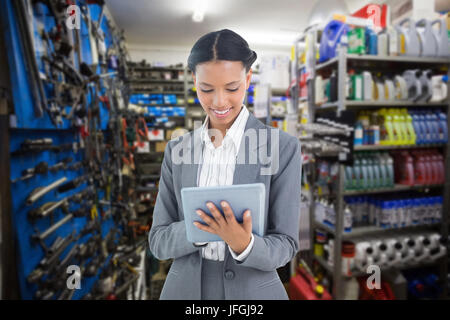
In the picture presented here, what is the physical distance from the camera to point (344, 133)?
1.39m

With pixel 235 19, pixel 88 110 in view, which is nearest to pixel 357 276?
pixel 235 19

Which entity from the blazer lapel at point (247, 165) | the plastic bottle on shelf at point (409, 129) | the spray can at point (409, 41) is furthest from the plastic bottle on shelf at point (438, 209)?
the blazer lapel at point (247, 165)

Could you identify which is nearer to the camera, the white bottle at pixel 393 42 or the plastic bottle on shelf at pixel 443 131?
the white bottle at pixel 393 42

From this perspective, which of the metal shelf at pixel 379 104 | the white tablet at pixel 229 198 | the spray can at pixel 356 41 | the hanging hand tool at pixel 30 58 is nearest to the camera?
the white tablet at pixel 229 198

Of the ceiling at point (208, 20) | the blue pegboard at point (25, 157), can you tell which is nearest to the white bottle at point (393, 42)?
the ceiling at point (208, 20)

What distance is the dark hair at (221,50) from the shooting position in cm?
52

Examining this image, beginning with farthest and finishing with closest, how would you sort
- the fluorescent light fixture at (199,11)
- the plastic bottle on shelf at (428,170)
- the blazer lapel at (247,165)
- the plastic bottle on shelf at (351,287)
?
the plastic bottle on shelf at (428,170) → the plastic bottle on shelf at (351,287) → the fluorescent light fixture at (199,11) → the blazer lapel at (247,165)

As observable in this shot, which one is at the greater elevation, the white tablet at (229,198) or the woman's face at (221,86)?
the woman's face at (221,86)

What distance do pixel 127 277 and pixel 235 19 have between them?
5.69 feet

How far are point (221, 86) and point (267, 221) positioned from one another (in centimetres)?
34

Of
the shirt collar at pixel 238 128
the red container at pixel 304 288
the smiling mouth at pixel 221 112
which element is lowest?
the red container at pixel 304 288

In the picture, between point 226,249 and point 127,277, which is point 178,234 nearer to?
point 226,249

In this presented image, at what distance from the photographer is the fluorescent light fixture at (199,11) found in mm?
752

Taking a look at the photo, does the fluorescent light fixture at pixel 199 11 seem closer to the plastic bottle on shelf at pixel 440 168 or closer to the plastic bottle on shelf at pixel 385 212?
the plastic bottle on shelf at pixel 385 212
